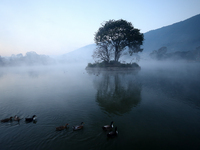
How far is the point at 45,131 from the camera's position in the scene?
794 centimetres

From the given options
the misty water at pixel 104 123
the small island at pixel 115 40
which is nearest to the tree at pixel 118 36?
the small island at pixel 115 40

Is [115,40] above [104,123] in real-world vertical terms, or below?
above

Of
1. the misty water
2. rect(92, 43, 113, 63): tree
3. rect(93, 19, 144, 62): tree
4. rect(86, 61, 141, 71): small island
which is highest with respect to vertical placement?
rect(93, 19, 144, 62): tree

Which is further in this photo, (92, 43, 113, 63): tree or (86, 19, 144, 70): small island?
(92, 43, 113, 63): tree

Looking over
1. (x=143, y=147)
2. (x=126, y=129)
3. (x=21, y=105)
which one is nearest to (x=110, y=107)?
(x=126, y=129)

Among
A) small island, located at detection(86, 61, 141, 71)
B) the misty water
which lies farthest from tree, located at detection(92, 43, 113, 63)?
the misty water

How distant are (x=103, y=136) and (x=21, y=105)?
11.2m

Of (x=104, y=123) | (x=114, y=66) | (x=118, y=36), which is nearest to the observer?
(x=104, y=123)

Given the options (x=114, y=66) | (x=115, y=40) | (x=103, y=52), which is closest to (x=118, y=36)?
(x=115, y=40)

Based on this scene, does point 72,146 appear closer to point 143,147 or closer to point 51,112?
point 143,147

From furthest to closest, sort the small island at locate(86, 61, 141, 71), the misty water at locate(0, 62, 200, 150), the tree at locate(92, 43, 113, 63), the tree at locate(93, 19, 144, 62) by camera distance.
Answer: the tree at locate(92, 43, 113, 63)
the small island at locate(86, 61, 141, 71)
the tree at locate(93, 19, 144, 62)
the misty water at locate(0, 62, 200, 150)

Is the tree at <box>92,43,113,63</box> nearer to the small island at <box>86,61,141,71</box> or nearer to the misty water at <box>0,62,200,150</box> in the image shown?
the small island at <box>86,61,141,71</box>

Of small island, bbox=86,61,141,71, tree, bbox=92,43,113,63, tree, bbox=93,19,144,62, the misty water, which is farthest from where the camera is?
tree, bbox=92,43,113,63

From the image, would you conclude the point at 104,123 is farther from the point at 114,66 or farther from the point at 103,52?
the point at 103,52
